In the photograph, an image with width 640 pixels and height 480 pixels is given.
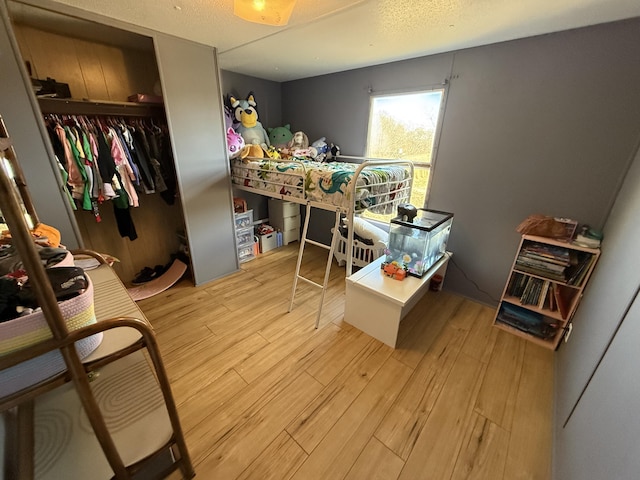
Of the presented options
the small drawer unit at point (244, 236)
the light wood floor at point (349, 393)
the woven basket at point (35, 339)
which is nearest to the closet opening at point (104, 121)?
the small drawer unit at point (244, 236)

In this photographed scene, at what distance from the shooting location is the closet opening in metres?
1.90

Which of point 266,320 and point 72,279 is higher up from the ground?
point 72,279

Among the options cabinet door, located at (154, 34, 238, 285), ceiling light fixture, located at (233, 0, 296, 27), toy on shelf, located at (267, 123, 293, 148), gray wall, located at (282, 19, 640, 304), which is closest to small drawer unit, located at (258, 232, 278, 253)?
cabinet door, located at (154, 34, 238, 285)

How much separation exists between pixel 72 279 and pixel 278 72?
323 centimetres

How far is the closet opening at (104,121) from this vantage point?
74.8 inches

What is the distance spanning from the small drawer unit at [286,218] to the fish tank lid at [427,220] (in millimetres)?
1911

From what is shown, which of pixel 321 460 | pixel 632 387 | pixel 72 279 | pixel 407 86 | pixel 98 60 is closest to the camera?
pixel 72 279

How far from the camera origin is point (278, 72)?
3.12m

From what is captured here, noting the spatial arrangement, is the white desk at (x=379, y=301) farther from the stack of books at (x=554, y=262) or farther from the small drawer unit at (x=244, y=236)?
the small drawer unit at (x=244, y=236)

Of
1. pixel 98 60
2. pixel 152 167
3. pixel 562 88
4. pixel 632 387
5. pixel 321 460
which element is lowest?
pixel 321 460

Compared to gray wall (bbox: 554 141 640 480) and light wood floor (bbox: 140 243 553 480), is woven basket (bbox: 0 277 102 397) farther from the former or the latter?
gray wall (bbox: 554 141 640 480)

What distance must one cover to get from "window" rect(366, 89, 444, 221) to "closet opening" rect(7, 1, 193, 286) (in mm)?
2181

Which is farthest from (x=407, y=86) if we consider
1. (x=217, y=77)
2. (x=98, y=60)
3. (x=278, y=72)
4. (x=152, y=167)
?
(x=98, y=60)

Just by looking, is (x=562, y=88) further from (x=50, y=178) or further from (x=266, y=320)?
(x=50, y=178)
